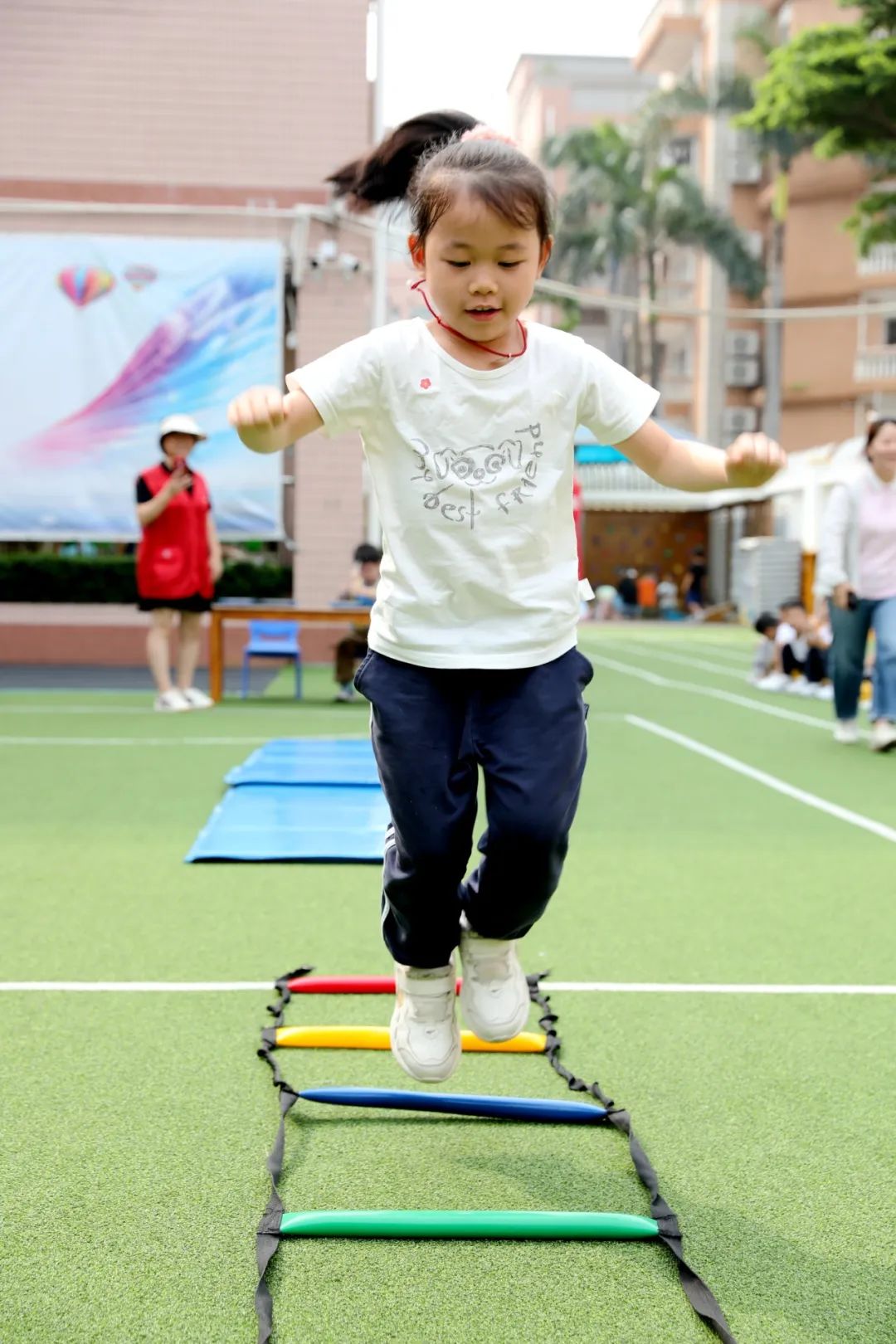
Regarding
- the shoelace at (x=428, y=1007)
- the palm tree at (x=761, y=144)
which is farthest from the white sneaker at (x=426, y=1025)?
the palm tree at (x=761, y=144)

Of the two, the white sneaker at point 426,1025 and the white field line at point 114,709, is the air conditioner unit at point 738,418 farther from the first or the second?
the white sneaker at point 426,1025

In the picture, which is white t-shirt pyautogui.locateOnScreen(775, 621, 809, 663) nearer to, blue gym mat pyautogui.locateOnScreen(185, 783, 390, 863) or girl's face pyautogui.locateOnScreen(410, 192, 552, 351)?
blue gym mat pyautogui.locateOnScreen(185, 783, 390, 863)

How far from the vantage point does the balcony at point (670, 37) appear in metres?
44.6

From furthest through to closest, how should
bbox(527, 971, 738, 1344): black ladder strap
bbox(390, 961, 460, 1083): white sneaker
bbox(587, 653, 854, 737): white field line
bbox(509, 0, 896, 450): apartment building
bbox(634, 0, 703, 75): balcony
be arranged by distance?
bbox(634, 0, 703, 75): balcony → bbox(509, 0, 896, 450): apartment building → bbox(587, 653, 854, 737): white field line → bbox(390, 961, 460, 1083): white sneaker → bbox(527, 971, 738, 1344): black ladder strap

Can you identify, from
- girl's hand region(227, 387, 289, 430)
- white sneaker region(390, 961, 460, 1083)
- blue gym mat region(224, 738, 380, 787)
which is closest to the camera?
girl's hand region(227, 387, 289, 430)

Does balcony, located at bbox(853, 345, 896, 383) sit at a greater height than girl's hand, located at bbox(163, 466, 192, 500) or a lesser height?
greater

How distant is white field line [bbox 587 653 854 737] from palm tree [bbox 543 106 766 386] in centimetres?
2246

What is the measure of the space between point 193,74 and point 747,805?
1135cm

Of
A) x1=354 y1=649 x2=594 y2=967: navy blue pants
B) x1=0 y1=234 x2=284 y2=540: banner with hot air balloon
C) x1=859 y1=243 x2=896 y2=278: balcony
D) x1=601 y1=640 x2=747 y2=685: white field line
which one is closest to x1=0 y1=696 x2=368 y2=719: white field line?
x1=0 y1=234 x2=284 y2=540: banner with hot air balloon

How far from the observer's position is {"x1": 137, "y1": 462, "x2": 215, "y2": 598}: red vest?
10.5 metres

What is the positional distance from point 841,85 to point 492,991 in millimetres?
20279

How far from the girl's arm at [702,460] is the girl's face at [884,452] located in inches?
231

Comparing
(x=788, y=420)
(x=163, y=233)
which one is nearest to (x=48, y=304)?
(x=163, y=233)

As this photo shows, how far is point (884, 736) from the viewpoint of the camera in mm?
8930
